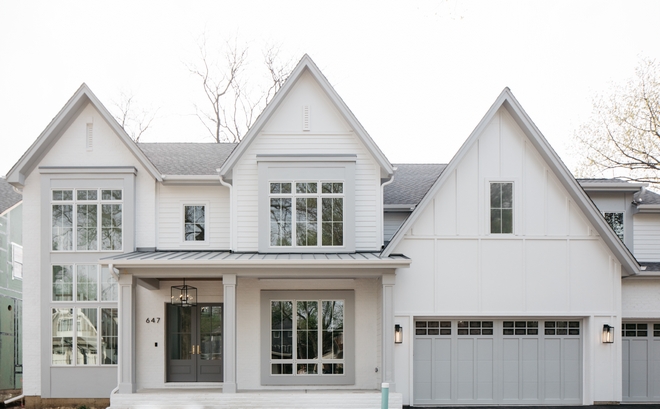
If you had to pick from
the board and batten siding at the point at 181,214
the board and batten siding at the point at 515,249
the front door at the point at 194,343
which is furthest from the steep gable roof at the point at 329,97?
the front door at the point at 194,343

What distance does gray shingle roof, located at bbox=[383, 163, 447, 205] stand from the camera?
14.1 metres

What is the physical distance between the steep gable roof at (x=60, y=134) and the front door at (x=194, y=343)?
351cm

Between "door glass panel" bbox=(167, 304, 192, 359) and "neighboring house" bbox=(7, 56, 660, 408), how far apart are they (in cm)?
5

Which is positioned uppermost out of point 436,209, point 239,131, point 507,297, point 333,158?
point 239,131

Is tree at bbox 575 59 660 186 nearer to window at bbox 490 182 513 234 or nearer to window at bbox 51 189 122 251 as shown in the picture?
window at bbox 490 182 513 234

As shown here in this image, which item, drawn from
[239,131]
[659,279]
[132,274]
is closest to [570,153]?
[659,279]

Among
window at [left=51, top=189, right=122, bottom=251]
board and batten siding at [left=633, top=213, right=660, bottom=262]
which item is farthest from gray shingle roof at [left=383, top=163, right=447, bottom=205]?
window at [left=51, top=189, right=122, bottom=251]

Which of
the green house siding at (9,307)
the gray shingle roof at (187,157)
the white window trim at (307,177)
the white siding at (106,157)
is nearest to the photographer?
the white window trim at (307,177)

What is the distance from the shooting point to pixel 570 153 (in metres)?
20.7

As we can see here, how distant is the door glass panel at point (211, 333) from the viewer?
12938 mm

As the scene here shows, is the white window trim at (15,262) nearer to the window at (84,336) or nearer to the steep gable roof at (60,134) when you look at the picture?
the steep gable roof at (60,134)

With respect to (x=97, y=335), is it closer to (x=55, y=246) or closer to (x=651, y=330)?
(x=55, y=246)

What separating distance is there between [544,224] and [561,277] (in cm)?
131

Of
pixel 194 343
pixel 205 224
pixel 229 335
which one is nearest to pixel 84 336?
pixel 194 343
